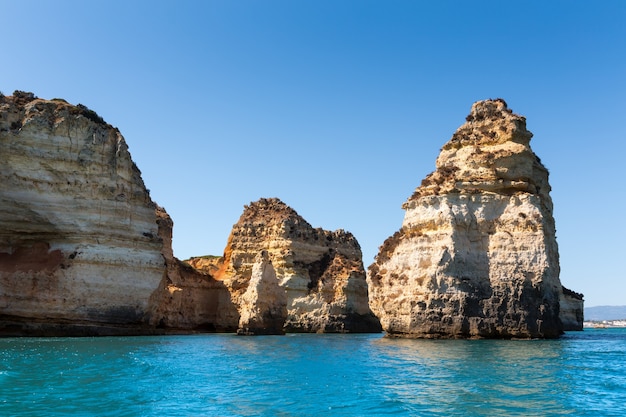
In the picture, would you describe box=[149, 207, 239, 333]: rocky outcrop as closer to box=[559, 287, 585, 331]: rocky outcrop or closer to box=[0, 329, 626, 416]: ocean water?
box=[0, 329, 626, 416]: ocean water

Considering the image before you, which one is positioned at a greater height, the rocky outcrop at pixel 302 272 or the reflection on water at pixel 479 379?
the rocky outcrop at pixel 302 272

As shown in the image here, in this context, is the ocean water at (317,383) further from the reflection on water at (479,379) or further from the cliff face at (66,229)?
the cliff face at (66,229)

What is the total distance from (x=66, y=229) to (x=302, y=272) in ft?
84.2

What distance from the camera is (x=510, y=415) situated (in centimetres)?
1145

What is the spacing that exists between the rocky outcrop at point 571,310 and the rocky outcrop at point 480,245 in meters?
32.6

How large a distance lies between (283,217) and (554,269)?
3174 centimetres

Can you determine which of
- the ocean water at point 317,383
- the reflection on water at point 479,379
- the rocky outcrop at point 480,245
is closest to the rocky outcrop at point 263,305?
the rocky outcrop at point 480,245

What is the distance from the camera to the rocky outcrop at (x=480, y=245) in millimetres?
30812

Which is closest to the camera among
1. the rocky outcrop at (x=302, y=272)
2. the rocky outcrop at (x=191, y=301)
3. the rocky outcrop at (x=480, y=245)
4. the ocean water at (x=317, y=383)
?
the ocean water at (x=317, y=383)

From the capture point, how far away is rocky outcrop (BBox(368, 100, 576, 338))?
3081cm

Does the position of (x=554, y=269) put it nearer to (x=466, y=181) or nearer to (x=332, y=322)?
(x=466, y=181)

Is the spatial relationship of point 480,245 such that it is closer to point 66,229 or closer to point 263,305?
point 263,305

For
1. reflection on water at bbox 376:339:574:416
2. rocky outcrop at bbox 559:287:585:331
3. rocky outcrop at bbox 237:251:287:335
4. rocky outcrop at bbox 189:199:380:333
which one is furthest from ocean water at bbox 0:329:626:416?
rocky outcrop at bbox 559:287:585:331

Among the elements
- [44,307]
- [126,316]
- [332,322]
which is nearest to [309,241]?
[332,322]
